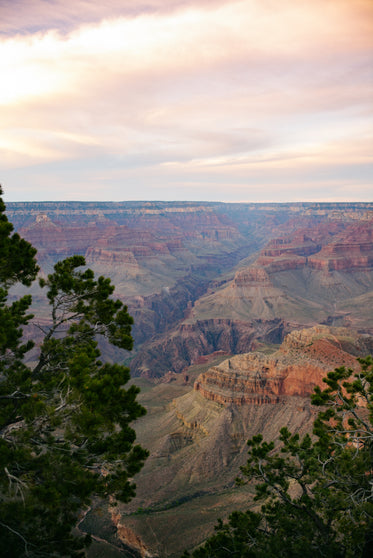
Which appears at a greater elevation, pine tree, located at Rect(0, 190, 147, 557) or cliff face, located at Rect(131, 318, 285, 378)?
pine tree, located at Rect(0, 190, 147, 557)

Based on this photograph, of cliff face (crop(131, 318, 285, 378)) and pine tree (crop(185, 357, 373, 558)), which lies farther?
cliff face (crop(131, 318, 285, 378))

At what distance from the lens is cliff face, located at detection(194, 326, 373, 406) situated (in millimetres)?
59766

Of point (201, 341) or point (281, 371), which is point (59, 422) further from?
point (201, 341)

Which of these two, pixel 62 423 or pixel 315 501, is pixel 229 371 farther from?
pixel 62 423

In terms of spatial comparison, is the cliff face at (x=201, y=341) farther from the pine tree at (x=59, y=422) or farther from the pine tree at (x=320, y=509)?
the pine tree at (x=59, y=422)

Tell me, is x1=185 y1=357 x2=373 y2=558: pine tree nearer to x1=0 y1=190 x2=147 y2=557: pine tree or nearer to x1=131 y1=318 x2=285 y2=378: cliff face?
x1=0 y1=190 x2=147 y2=557: pine tree

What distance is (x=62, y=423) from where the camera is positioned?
15.2 meters

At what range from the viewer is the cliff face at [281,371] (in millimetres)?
59766

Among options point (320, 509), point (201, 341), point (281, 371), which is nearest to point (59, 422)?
point (320, 509)

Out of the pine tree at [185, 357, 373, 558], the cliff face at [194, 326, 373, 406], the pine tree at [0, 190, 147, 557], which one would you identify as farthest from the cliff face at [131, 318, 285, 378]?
the pine tree at [0, 190, 147, 557]

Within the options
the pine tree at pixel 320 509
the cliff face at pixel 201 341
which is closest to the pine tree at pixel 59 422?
the pine tree at pixel 320 509

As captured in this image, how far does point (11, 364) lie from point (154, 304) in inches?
7038

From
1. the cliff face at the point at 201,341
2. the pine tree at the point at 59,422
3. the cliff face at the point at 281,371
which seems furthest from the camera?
the cliff face at the point at 201,341

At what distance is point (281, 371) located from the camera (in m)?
62.6
